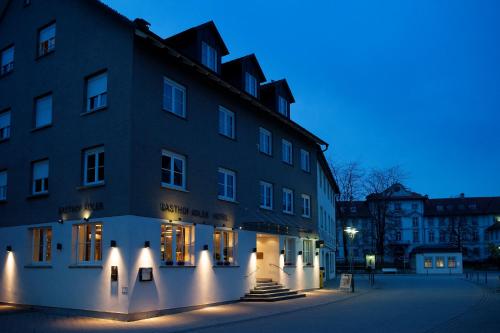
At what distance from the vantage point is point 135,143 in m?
16.9

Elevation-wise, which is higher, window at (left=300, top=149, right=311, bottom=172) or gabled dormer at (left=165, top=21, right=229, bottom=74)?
gabled dormer at (left=165, top=21, right=229, bottom=74)

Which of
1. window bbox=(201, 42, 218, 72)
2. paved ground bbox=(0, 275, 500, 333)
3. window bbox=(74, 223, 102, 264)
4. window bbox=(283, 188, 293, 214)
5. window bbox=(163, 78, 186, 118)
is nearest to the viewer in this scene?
paved ground bbox=(0, 275, 500, 333)

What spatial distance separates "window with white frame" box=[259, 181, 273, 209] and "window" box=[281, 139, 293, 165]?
2418 millimetres

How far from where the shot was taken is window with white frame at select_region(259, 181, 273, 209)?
25.2m

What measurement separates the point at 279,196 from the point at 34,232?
11754mm

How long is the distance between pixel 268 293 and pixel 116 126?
10.5 meters

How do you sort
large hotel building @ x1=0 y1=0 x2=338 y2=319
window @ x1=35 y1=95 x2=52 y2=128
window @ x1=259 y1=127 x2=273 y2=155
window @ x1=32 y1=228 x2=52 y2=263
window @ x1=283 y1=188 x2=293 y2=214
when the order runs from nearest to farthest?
large hotel building @ x1=0 y1=0 x2=338 y2=319 → window @ x1=32 y1=228 x2=52 y2=263 → window @ x1=35 y1=95 x2=52 y2=128 → window @ x1=259 y1=127 x2=273 y2=155 → window @ x1=283 y1=188 x2=293 y2=214

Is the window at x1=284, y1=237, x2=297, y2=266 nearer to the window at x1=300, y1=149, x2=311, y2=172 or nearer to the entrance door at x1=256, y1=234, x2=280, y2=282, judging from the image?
the entrance door at x1=256, y1=234, x2=280, y2=282

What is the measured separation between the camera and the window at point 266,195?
2520 centimetres

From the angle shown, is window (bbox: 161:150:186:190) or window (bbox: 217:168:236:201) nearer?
window (bbox: 161:150:186:190)

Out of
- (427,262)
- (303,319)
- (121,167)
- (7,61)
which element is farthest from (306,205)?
(427,262)

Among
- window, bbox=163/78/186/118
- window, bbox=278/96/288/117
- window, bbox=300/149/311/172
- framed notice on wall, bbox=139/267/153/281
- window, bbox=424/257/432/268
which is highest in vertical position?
window, bbox=278/96/288/117

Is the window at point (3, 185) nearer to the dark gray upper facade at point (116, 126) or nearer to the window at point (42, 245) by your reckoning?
the dark gray upper facade at point (116, 126)

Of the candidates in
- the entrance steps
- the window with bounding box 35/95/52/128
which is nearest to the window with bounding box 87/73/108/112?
the window with bounding box 35/95/52/128
